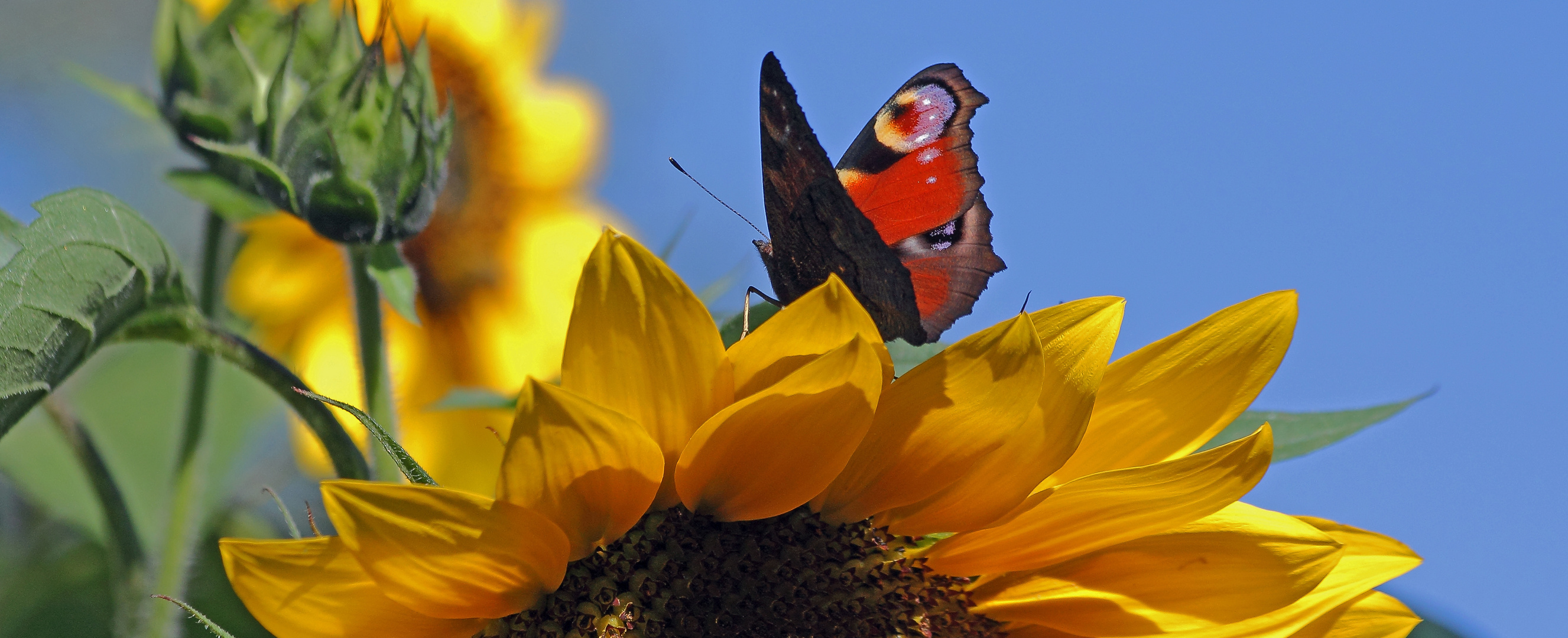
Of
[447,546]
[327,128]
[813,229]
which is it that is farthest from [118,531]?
[813,229]

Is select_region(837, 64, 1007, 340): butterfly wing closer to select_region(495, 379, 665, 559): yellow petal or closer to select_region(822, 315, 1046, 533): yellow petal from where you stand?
select_region(822, 315, 1046, 533): yellow petal

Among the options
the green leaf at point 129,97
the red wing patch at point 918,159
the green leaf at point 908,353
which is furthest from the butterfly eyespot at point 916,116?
the green leaf at point 129,97

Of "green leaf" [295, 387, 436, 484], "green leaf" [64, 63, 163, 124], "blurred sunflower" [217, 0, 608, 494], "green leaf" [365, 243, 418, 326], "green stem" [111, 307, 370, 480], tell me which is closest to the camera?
"green leaf" [295, 387, 436, 484]

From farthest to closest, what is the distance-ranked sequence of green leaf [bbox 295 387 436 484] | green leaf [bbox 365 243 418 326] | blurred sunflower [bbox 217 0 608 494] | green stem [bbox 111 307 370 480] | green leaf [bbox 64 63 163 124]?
blurred sunflower [bbox 217 0 608 494] < green leaf [bbox 64 63 163 124] < green leaf [bbox 365 243 418 326] < green stem [bbox 111 307 370 480] < green leaf [bbox 295 387 436 484]

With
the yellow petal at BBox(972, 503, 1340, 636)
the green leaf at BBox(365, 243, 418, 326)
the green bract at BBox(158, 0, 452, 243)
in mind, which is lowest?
the yellow petal at BBox(972, 503, 1340, 636)

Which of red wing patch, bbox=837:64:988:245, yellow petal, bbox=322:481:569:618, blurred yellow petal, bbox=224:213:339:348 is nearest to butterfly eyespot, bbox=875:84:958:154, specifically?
red wing patch, bbox=837:64:988:245

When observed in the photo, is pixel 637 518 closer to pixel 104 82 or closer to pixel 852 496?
pixel 852 496

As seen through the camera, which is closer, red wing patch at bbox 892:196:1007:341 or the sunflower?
the sunflower
